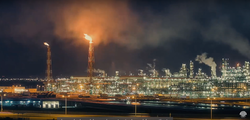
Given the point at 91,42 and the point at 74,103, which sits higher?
the point at 91,42

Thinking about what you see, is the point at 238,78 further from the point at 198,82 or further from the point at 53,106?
the point at 53,106

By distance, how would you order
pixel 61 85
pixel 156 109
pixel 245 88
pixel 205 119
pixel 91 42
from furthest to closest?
pixel 61 85 < pixel 245 88 < pixel 91 42 < pixel 156 109 < pixel 205 119

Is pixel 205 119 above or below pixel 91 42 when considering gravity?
below

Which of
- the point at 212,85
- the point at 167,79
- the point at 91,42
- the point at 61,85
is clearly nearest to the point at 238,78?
the point at 212,85

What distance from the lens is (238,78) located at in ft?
389

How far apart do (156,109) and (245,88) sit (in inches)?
2563

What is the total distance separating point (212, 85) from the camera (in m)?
118

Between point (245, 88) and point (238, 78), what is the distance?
12.8m

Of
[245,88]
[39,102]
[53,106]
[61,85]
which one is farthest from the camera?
[61,85]

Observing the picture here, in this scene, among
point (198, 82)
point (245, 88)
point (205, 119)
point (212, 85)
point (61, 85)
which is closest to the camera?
point (205, 119)

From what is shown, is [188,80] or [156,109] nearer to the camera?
[156,109]

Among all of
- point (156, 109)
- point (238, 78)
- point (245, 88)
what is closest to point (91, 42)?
point (156, 109)

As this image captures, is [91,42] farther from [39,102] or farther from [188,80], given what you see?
[188,80]

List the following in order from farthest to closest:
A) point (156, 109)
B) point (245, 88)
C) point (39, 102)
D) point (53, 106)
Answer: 1. point (245, 88)
2. point (39, 102)
3. point (53, 106)
4. point (156, 109)
